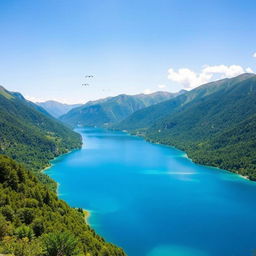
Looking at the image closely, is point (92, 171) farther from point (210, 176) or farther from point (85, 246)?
point (85, 246)

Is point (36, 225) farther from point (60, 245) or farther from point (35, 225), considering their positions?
point (60, 245)

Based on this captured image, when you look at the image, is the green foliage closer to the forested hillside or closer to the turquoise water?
the forested hillside

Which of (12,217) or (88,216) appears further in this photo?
(88,216)

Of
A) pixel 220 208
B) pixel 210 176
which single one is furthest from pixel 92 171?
pixel 220 208

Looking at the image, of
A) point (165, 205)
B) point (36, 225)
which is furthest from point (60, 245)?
point (165, 205)

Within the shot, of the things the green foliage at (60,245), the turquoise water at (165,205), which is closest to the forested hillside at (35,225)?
the green foliage at (60,245)

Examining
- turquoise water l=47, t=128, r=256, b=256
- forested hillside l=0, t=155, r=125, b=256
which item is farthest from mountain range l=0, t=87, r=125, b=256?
turquoise water l=47, t=128, r=256, b=256
